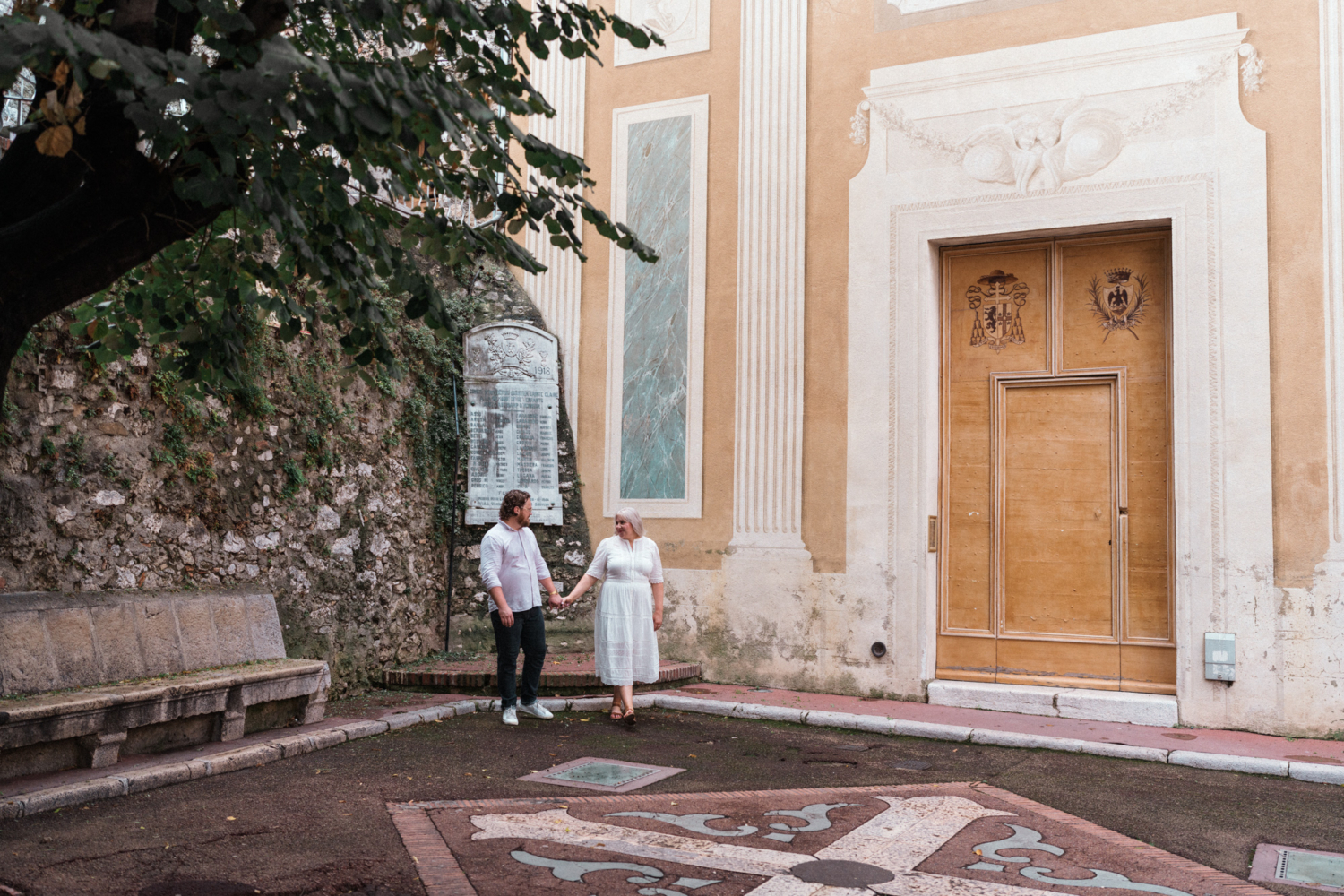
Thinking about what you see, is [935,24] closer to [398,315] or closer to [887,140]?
[887,140]

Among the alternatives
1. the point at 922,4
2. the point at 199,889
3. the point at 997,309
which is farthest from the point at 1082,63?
the point at 199,889

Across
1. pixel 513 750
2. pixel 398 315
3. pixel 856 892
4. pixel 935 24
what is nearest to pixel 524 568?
pixel 513 750

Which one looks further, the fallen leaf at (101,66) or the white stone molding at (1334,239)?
the white stone molding at (1334,239)

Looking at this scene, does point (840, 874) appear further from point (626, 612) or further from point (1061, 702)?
point (1061, 702)

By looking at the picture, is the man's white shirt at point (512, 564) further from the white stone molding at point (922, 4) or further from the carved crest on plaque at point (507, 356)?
the white stone molding at point (922, 4)

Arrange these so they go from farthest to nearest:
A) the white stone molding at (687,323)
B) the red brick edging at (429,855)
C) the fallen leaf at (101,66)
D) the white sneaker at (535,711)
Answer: the white stone molding at (687,323) < the white sneaker at (535,711) < the red brick edging at (429,855) < the fallen leaf at (101,66)

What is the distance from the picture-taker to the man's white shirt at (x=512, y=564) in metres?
7.87

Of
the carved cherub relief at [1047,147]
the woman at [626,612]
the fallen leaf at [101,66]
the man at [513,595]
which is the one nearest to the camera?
the fallen leaf at [101,66]

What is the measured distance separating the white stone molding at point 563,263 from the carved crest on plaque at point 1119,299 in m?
4.75

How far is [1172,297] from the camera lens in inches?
347

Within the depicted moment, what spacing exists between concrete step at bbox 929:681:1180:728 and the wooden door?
0.25 meters

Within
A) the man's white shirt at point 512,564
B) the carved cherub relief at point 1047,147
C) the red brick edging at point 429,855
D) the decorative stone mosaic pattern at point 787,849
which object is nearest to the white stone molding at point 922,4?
the carved cherub relief at point 1047,147

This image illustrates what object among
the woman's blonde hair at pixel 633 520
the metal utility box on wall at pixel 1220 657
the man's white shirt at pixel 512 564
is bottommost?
the metal utility box on wall at pixel 1220 657

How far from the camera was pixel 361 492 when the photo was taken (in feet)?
29.9
